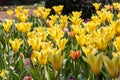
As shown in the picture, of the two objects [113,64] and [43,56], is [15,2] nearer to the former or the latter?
[43,56]

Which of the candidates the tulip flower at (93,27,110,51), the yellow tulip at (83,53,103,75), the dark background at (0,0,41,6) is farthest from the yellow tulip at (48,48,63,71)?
the dark background at (0,0,41,6)

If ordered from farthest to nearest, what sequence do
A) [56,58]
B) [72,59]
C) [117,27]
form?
[117,27], [72,59], [56,58]

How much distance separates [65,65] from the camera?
3.65m

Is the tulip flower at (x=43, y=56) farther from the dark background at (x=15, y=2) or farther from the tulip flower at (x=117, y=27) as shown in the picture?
the dark background at (x=15, y=2)

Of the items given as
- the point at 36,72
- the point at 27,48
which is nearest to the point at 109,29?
the point at 36,72

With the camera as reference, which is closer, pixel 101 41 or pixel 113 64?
pixel 113 64

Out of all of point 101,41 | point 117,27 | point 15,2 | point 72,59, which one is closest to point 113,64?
point 101,41

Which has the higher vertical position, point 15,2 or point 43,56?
point 43,56

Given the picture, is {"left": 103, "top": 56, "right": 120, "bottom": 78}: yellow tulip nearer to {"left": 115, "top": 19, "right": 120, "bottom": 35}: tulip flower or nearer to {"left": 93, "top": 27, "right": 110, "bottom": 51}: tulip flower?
{"left": 93, "top": 27, "right": 110, "bottom": 51}: tulip flower

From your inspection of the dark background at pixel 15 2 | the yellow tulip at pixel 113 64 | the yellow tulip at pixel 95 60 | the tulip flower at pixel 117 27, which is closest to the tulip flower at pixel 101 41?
the tulip flower at pixel 117 27

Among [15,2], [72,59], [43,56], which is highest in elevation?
[43,56]

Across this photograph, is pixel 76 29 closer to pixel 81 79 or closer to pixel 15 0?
pixel 81 79

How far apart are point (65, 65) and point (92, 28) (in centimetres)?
67

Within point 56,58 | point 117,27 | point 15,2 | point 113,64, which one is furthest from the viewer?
point 15,2
